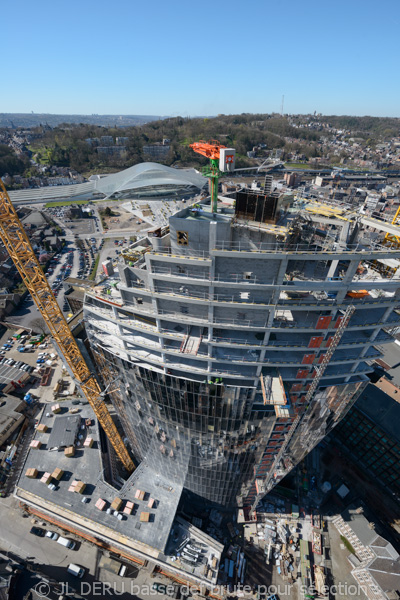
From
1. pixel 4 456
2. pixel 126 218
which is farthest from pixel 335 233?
pixel 126 218

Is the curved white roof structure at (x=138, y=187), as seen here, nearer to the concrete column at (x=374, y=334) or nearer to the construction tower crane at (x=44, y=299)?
the construction tower crane at (x=44, y=299)

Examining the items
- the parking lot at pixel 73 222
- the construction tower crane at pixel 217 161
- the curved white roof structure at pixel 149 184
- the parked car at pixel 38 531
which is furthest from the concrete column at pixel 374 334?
the curved white roof structure at pixel 149 184

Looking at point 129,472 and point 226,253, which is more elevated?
point 226,253

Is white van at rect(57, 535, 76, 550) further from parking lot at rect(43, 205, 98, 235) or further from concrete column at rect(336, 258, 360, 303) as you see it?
parking lot at rect(43, 205, 98, 235)

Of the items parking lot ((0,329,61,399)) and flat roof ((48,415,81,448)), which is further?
parking lot ((0,329,61,399))

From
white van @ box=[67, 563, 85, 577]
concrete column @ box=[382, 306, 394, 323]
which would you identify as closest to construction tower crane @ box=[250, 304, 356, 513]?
concrete column @ box=[382, 306, 394, 323]

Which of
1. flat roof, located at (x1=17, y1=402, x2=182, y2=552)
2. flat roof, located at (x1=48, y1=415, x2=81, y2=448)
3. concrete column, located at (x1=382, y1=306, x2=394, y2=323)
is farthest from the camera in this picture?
flat roof, located at (x1=48, y1=415, x2=81, y2=448)

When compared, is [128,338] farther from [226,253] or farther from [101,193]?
[101,193]
